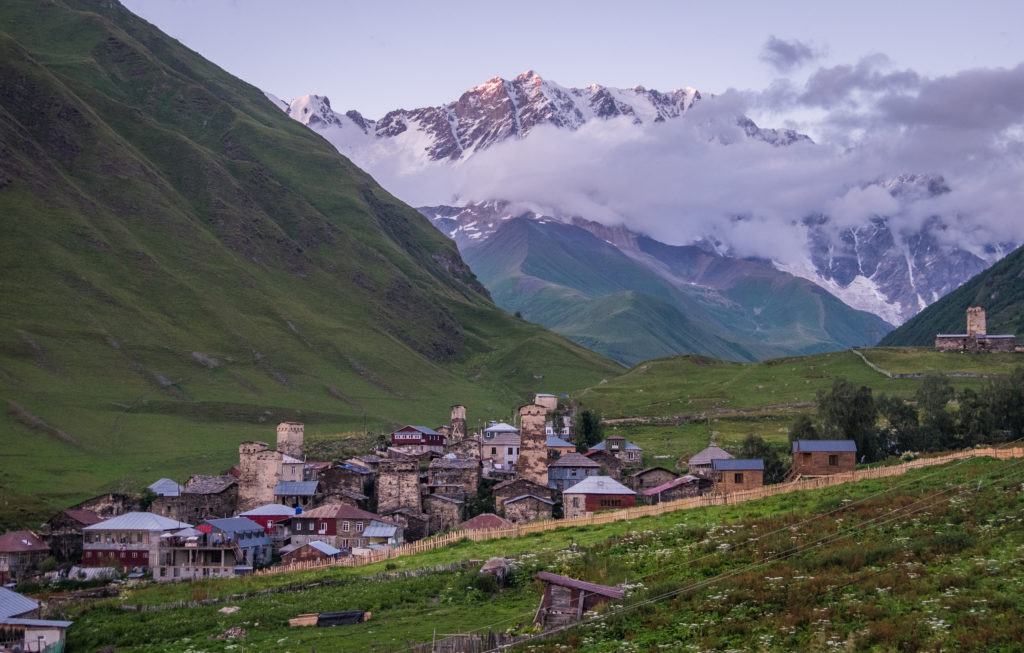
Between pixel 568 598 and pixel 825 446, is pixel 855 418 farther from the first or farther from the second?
pixel 568 598

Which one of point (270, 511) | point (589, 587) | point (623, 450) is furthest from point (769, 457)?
point (589, 587)

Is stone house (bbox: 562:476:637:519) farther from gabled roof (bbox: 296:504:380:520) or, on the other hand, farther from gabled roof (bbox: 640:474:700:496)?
gabled roof (bbox: 296:504:380:520)

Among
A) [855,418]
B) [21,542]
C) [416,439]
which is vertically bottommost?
[21,542]

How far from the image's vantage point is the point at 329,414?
651ft

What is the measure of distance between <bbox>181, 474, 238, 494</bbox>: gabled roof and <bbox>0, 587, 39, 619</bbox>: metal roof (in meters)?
43.5

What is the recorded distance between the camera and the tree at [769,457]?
4092 inches

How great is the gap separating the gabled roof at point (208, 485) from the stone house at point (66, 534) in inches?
504

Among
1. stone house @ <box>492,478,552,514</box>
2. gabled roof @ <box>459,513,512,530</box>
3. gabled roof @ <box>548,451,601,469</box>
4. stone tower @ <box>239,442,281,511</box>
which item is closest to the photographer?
gabled roof @ <box>459,513,512,530</box>

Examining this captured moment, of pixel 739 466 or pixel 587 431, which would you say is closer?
pixel 739 466

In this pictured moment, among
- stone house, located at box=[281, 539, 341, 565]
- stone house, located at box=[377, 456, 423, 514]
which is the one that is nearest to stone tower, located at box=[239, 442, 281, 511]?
stone house, located at box=[377, 456, 423, 514]

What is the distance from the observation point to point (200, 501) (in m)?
114

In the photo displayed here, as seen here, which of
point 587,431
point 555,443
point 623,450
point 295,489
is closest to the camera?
point 295,489

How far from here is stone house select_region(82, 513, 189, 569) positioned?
95.2m

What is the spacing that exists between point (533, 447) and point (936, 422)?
36.0 meters
